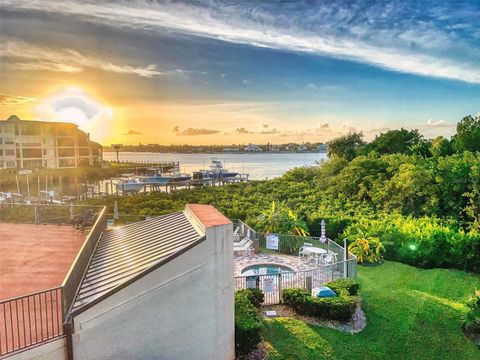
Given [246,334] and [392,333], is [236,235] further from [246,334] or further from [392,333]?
[246,334]

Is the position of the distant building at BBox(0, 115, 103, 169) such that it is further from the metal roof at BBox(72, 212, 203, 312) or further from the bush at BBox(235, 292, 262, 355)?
the bush at BBox(235, 292, 262, 355)

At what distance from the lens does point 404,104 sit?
31328 mm

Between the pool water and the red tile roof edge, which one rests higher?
the red tile roof edge

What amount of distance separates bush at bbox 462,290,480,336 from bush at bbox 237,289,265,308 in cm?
596

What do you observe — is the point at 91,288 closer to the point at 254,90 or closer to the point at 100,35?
the point at 100,35

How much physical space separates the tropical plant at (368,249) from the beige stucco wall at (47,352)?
1371cm

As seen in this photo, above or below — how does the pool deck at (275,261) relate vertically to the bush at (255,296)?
below

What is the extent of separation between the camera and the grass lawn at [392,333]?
9.64 m

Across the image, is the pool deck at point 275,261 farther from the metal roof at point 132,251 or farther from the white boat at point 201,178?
the white boat at point 201,178

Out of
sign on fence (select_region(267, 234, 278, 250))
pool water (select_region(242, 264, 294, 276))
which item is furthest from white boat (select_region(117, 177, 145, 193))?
pool water (select_region(242, 264, 294, 276))

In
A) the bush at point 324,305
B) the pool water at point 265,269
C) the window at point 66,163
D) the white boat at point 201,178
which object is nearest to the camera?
the bush at point 324,305

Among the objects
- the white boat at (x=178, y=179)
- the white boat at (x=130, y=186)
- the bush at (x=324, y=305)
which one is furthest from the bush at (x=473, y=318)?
the white boat at (x=178, y=179)

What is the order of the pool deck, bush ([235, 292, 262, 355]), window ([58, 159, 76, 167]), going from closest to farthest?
bush ([235, 292, 262, 355])
the pool deck
window ([58, 159, 76, 167])

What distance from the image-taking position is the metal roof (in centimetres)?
Answer: 688
